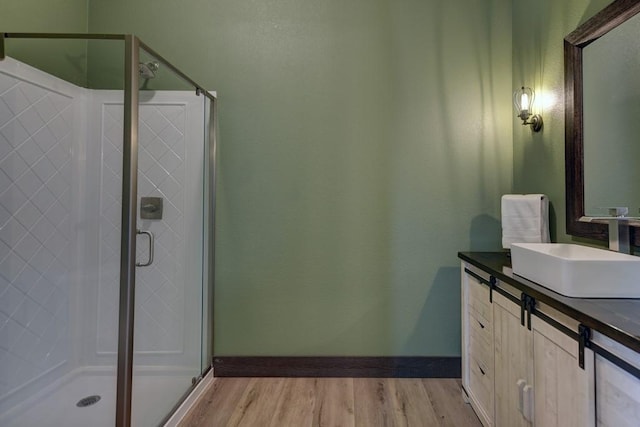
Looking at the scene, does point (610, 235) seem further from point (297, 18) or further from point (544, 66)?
point (297, 18)

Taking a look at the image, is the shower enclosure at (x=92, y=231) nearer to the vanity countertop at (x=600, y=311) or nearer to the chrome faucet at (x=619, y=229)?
the vanity countertop at (x=600, y=311)

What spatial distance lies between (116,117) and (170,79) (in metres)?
0.39

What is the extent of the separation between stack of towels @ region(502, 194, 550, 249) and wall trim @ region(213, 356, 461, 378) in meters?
0.97

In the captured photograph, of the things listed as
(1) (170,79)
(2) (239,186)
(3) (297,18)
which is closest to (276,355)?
(2) (239,186)

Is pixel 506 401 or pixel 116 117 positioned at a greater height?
pixel 116 117

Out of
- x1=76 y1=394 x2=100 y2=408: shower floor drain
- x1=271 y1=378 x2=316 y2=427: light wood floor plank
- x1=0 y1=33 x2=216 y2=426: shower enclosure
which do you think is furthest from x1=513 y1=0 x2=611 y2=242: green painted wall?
x1=76 y1=394 x2=100 y2=408: shower floor drain

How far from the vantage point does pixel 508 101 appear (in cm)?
219

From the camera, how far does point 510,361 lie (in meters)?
1.38

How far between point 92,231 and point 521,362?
2.47 m

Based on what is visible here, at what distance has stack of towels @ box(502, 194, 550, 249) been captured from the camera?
5.66ft

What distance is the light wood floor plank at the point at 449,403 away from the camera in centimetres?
176

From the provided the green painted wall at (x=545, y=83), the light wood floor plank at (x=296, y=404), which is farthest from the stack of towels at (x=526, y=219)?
the light wood floor plank at (x=296, y=404)

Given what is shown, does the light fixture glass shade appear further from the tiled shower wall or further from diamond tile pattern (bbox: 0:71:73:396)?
diamond tile pattern (bbox: 0:71:73:396)

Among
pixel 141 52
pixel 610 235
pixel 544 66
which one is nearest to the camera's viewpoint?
pixel 610 235
